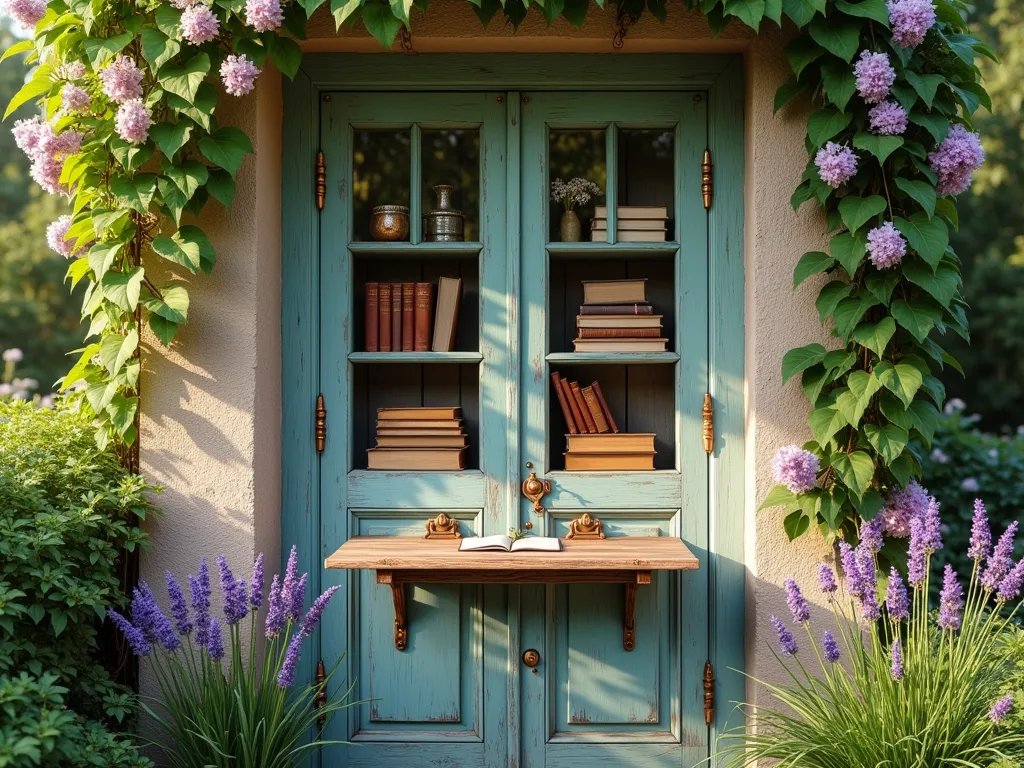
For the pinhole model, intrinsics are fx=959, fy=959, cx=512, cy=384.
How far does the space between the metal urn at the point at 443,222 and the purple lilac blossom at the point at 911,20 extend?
1521mm

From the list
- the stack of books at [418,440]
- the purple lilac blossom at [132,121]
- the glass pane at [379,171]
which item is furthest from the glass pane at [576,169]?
the purple lilac blossom at [132,121]

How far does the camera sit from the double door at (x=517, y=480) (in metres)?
3.27

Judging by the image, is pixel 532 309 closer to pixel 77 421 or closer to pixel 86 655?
pixel 77 421

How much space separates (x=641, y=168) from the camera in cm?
346

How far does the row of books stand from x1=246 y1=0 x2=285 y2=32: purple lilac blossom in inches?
37.3

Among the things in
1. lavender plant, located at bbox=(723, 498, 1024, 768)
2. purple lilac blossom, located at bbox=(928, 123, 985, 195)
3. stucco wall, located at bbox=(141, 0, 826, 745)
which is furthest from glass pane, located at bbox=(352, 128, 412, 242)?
lavender plant, located at bbox=(723, 498, 1024, 768)

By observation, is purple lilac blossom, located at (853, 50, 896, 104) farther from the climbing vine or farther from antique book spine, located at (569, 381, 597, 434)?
antique book spine, located at (569, 381, 597, 434)

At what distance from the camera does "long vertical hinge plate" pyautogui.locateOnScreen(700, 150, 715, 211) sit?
3.31m

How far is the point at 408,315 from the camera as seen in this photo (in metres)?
3.42

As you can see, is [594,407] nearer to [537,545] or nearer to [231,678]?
[537,545]

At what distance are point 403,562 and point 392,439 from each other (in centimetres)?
62

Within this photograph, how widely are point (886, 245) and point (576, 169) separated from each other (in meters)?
1.11

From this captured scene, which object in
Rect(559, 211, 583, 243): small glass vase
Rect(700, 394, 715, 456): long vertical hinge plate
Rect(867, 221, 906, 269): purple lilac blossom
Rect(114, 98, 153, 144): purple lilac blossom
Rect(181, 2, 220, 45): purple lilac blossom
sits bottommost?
Rect(700, 394, 715, 456): long vertical hinge plate

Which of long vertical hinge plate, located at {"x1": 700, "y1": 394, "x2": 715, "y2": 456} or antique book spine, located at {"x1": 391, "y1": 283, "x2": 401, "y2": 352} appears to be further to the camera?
antique book spine, located at {"x1": 391, "y1": 283, "x2": 401, "y2": 352}
